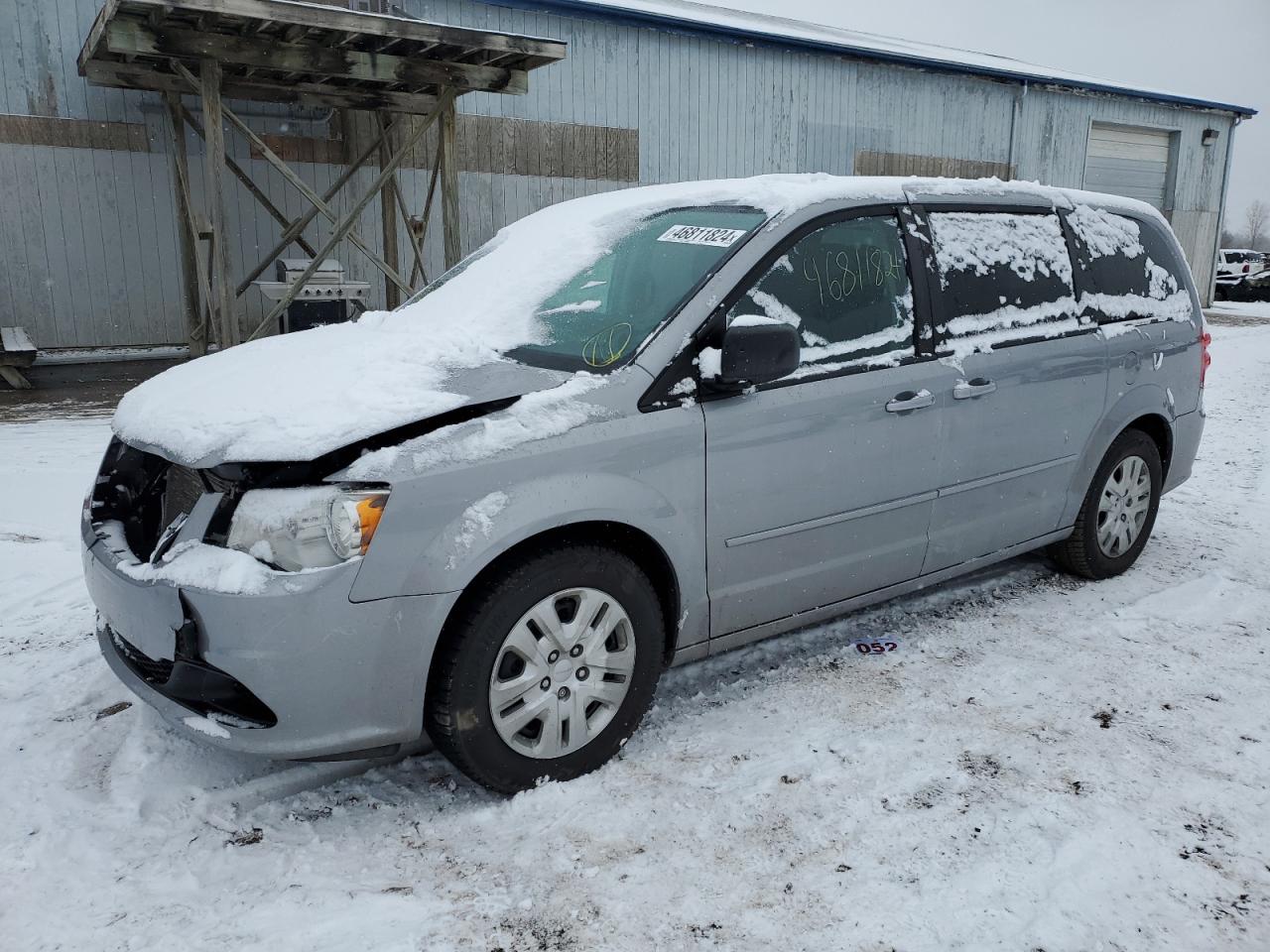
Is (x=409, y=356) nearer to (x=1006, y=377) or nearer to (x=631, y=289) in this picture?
(x=631, y=289)

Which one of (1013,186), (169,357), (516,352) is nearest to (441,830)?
(516,352)

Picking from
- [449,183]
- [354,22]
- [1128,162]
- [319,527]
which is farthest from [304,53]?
[1128,162]

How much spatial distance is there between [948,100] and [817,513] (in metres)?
16.0

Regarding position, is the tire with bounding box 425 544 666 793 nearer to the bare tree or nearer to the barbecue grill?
the barbecue grill

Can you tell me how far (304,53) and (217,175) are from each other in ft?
4.34

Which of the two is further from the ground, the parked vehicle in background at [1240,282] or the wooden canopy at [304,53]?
the wooden canopy at [304,53]

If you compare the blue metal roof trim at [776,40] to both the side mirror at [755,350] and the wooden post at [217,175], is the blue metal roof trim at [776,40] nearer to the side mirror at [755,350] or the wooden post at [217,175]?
the wooden post at [217,175]

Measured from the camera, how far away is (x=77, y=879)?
2402 millimetres

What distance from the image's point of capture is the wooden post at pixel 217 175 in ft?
27.2

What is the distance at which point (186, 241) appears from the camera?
10.9 metres

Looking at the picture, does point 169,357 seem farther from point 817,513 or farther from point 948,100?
point 948,100

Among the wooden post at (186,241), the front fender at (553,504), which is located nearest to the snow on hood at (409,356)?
the front fender at (553,504)

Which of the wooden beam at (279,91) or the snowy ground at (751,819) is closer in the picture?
the snowy ground at (751,819)

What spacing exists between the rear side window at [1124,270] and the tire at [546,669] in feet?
8.76
